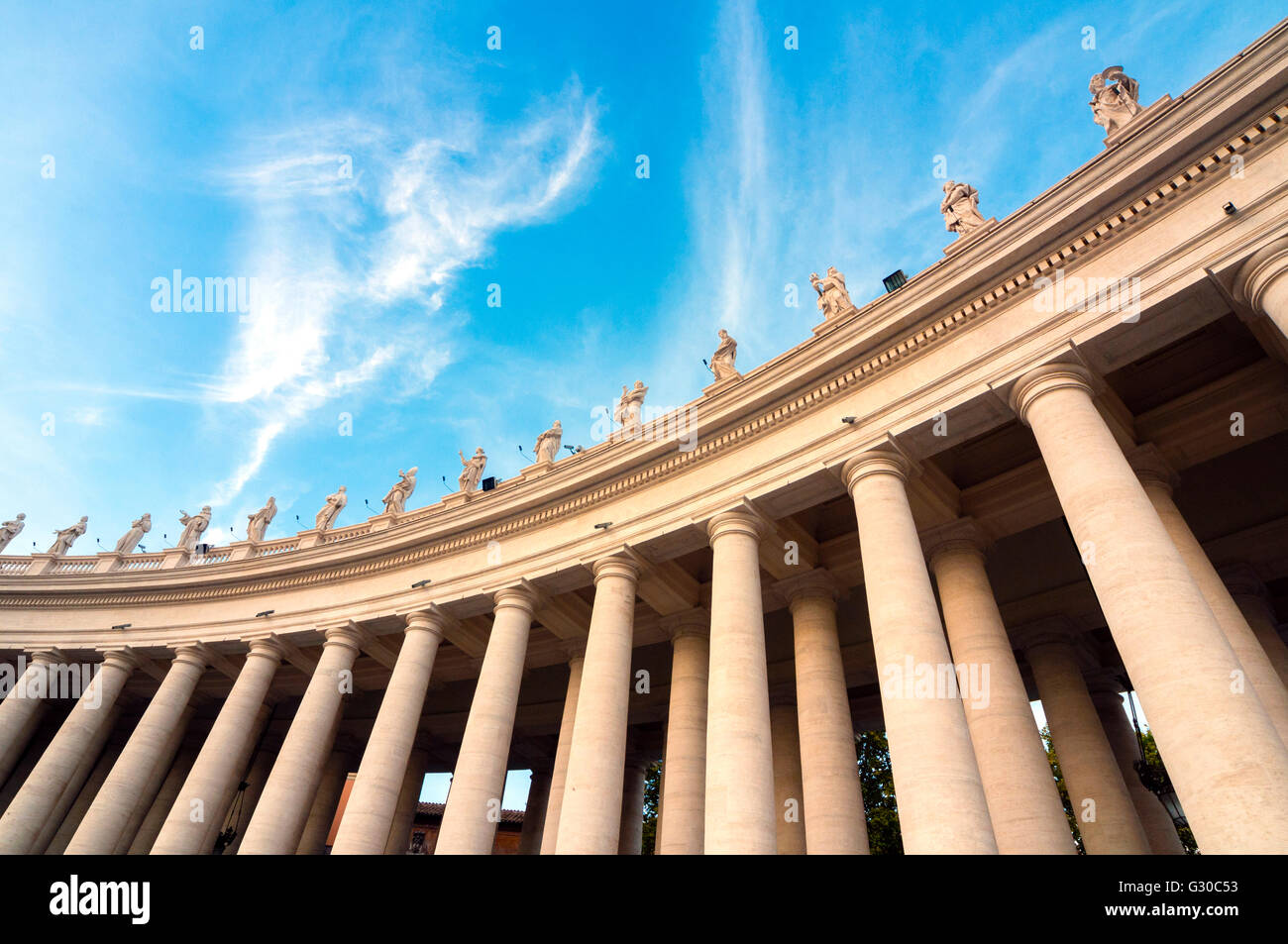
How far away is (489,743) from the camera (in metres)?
26.2

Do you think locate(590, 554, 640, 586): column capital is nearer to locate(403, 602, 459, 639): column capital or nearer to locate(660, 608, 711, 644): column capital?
locate(660, 608, 711, 644): column capital

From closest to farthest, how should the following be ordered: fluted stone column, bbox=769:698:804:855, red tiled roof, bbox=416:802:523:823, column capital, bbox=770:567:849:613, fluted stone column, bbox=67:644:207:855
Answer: fluted stone column, bbox=769:698:804:855, column capital, bbox=770:567:849:613, fluted stone column, bbox=67:644:207:855, red tiled roof, bbox=416:802:523:823

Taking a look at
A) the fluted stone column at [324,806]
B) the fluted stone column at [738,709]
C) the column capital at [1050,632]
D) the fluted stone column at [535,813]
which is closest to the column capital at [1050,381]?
the fluted stone column at [738,709]

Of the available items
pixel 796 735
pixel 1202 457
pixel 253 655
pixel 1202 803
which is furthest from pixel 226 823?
pixel 1202 457

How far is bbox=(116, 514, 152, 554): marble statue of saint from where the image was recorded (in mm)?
45812

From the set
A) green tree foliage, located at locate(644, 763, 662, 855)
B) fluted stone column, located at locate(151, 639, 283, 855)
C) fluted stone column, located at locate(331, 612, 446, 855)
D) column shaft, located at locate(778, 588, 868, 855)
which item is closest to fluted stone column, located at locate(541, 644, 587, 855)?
fluted stone column, located at locate(331, 612, 446, 855)

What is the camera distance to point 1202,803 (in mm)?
12898

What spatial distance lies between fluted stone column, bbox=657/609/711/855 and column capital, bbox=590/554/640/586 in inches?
163

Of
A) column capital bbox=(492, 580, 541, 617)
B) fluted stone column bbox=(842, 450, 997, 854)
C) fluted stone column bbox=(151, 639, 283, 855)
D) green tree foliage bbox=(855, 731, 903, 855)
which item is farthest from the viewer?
green tree foliage bbox=(855, 731, 903, 855)

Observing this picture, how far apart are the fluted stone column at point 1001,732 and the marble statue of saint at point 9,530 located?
58.6m

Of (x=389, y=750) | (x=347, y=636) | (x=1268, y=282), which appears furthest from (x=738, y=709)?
(x=347, y=636)

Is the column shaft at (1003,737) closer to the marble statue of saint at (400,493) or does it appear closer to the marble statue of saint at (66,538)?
the marble statue of saint at (400,493)
